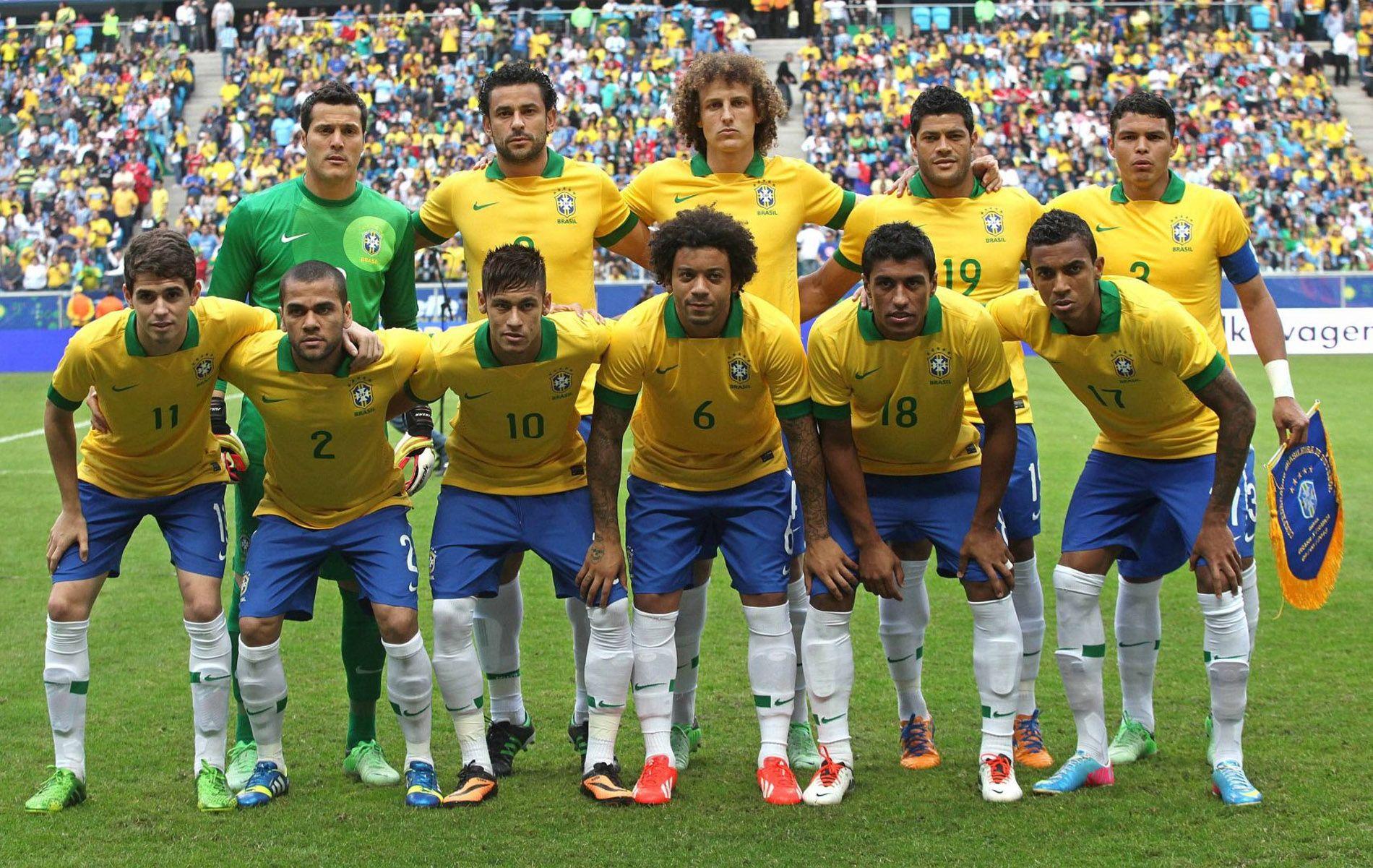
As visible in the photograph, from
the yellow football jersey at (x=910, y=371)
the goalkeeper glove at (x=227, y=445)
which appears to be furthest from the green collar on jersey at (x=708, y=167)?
the goalkeeper glove at (x=227, y=445)

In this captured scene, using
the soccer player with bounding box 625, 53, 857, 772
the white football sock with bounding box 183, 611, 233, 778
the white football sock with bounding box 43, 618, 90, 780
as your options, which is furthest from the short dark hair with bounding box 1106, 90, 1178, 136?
the white football sock with bounding box 43, 618, 90, 780

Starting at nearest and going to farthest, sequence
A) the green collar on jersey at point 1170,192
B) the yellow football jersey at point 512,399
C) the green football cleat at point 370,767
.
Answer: the yellow football jersey at point 512,399 → the green football cleat at point 370,767 → the green collar on jersey at point 1170,192

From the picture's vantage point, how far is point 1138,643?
586 cm

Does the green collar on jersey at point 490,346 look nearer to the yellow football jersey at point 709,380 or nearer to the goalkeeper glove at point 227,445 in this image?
the yellow football jersey at point 709,380

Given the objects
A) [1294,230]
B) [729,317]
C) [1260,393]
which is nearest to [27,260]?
[1260,393]

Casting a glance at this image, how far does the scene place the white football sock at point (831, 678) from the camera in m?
5.39

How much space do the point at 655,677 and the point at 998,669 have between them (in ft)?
4.02

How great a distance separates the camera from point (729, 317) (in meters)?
5.36

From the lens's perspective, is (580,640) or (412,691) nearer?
(412,691)

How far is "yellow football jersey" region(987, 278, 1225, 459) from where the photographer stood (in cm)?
524

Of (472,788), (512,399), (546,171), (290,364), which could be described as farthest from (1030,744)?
(290,364)

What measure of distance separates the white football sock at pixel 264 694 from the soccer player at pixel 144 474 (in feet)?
0.44

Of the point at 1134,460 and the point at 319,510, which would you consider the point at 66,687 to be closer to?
the point at 319,510

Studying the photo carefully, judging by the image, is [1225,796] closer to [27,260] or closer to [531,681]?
[531,681]
